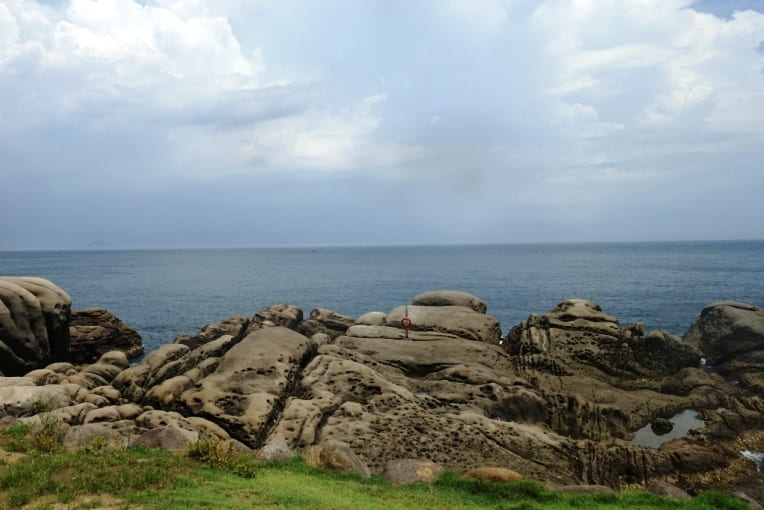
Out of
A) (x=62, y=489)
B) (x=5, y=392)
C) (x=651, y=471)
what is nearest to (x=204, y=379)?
(x=5, y=392)

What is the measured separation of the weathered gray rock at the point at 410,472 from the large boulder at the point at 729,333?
3074 centimetres

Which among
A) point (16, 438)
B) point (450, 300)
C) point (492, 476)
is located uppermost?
point (450, 300)

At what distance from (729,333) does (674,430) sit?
16.4 meters

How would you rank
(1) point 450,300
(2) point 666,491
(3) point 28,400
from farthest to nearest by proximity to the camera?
(1) point 450,300 < (3) point 28,400 < (2) point 666,491

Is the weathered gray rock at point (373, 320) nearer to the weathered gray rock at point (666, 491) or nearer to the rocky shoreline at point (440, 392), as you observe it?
the rocky shoreline at point (440, 392)

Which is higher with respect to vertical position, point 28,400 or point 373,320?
point 373,320

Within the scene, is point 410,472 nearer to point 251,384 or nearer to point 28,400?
point 251,384

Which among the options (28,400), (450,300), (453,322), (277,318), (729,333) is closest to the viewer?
(28,400)

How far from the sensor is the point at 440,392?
26047 mm

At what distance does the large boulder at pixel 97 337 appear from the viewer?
43.8 m

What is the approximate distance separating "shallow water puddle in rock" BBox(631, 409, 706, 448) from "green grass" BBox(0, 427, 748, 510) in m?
11.5

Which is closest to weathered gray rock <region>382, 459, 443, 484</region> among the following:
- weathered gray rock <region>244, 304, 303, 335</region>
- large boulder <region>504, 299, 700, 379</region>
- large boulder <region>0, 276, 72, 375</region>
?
large boulder <region>504, 299, 700, 379</region>

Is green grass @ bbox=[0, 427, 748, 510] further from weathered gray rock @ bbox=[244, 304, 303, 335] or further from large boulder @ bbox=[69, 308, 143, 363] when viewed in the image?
large boulder @ bbox=[69, 308, 143, 363]

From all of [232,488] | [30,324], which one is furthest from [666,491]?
[30,324]
